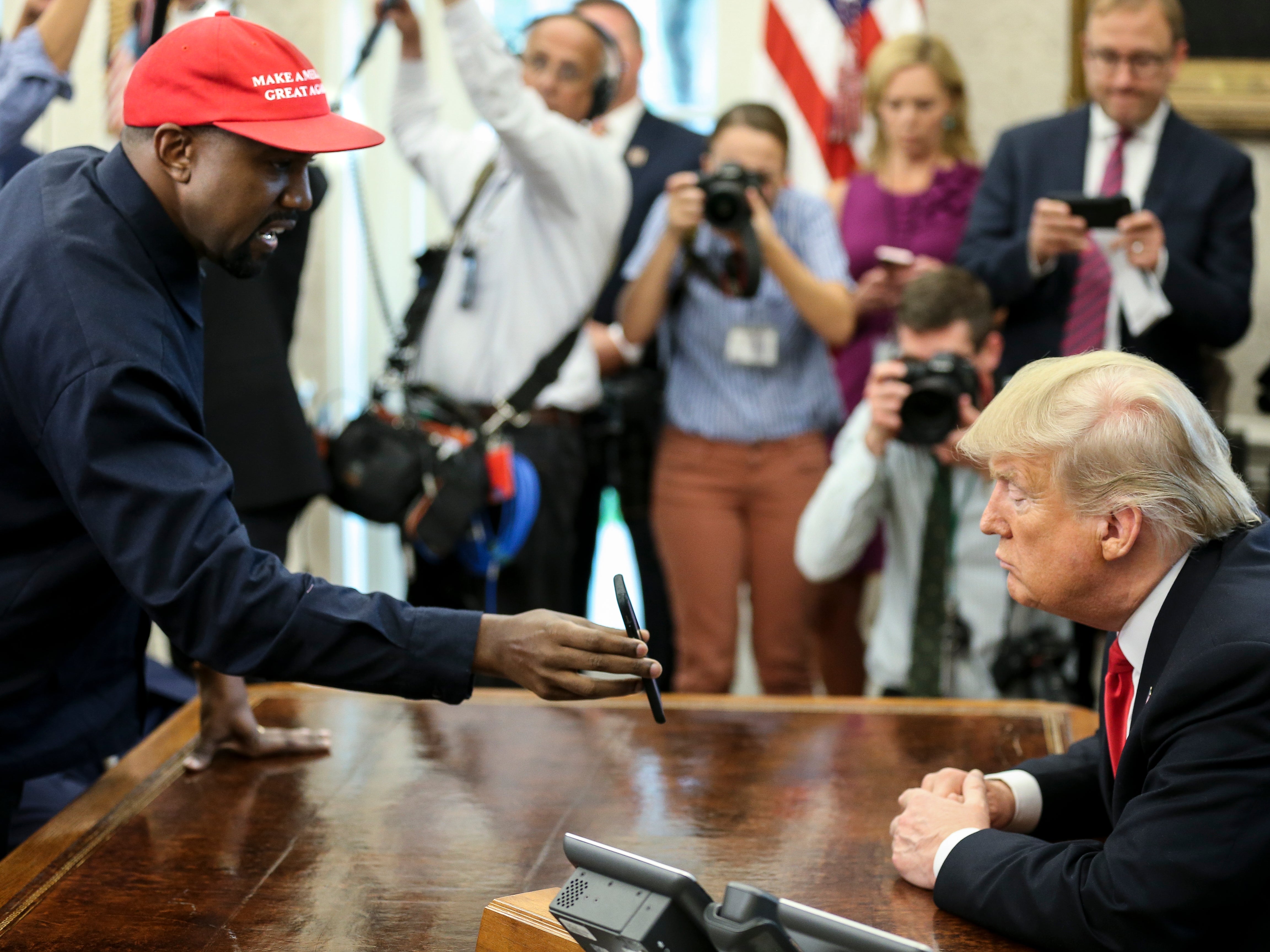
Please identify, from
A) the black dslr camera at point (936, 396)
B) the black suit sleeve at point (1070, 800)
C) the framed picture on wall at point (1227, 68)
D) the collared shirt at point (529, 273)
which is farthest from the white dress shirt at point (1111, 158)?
the black suit sleeve at point (1070, 800)

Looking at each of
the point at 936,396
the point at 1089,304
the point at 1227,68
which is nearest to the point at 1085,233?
the point at 1089,304

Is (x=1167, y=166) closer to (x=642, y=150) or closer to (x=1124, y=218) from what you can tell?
(x=1124, y=218)

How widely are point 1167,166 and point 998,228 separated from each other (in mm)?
375

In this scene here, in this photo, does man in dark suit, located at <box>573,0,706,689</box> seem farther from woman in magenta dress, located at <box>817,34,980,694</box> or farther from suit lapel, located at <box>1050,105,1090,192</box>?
suit lapel, located at <box>1050,105,1090,192</box>

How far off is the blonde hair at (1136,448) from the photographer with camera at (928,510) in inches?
48.9

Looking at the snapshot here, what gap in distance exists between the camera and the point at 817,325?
3.27 m

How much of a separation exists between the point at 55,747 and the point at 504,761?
1.86 ft

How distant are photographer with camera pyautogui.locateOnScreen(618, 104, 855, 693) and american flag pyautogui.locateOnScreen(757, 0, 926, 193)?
865 mm

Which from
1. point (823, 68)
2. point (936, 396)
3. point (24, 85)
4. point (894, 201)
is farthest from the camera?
point (823, 68)

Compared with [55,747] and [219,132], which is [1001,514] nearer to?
[219,132]

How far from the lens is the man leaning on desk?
5.02 ft

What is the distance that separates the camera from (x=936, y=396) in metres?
2.65

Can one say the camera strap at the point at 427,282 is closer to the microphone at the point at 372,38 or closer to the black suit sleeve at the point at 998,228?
the microphone at the point at 372,38

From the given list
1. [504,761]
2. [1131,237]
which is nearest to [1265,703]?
[504,761]
